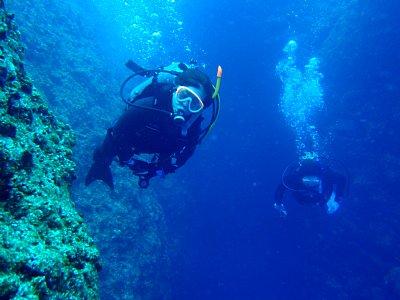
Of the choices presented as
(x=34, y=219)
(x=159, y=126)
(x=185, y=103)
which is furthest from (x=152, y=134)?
(x=34, y=219)

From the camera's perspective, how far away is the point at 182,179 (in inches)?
513

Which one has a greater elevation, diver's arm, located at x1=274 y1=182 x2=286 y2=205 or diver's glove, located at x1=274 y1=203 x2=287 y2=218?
diver's arm, located at x1=274 y1=182 x2=286 y2=205

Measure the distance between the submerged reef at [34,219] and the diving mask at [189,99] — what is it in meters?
1.55

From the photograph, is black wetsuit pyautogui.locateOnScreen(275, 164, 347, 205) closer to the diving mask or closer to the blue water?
the blue water

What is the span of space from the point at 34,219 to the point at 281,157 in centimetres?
1246

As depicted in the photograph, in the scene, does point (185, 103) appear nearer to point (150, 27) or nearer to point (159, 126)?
point (159, 126)

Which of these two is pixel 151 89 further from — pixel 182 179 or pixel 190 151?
pixel 182 179

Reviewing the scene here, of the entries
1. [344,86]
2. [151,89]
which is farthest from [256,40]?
[151,89]

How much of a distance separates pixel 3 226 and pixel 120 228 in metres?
6.95

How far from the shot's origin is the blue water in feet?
33.6

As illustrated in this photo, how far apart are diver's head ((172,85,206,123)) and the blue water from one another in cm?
827

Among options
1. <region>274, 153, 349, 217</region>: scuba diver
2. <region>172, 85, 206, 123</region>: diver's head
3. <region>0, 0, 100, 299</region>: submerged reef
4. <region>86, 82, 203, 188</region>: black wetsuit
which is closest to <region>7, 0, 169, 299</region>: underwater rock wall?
<region>274, 153, 349, 217</region>: scuba diver

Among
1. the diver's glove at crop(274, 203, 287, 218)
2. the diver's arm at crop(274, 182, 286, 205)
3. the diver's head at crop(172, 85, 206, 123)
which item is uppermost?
the diver's head at crop(172, 85, 206, 123)

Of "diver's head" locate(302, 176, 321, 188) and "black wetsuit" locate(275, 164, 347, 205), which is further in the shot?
"black wetsuit" locate(275, 164, 347, 205)
